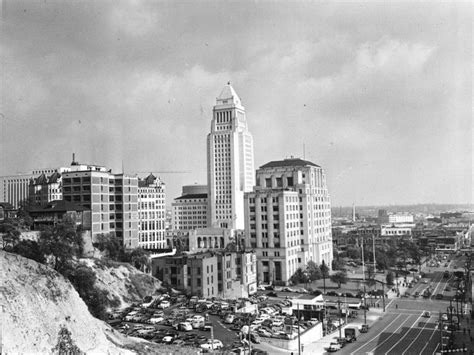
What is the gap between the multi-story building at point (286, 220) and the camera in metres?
98.8

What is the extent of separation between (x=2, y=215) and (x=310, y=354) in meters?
56.4

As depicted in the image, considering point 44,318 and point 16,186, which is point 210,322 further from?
point 16,186

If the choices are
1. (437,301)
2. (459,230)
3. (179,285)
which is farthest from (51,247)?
(459,230)

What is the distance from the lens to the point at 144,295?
70.8 meters

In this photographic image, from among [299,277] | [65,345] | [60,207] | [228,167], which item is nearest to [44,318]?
[65,345]

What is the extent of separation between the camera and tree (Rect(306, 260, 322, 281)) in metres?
98.5

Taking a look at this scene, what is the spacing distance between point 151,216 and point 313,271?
44.0 meters

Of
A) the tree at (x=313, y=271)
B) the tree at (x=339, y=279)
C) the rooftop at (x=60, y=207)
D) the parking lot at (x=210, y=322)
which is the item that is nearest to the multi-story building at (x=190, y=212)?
the tree at (x=313, y=271)

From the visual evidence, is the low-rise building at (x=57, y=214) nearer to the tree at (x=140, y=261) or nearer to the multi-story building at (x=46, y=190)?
the tree at (x=140, y=261)

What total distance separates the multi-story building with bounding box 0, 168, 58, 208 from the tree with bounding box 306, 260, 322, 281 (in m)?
83.7

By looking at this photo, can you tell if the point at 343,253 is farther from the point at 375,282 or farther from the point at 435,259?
the point at 375,282

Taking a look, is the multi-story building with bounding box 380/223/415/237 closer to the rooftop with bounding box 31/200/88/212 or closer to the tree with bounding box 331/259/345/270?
the tree with bounding box 331/259/345/270

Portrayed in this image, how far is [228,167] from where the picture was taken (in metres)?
156

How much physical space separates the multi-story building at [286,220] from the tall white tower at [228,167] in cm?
4010
